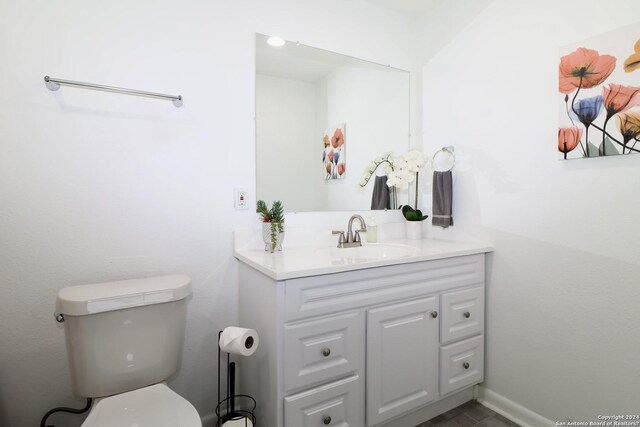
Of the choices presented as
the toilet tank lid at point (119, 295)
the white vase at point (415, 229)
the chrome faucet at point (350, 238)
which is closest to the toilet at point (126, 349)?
the toilet tank lid at point (119, 295)

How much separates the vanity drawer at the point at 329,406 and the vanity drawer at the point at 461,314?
54cm

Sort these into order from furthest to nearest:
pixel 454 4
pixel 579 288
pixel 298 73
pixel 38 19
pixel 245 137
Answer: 1. pixel 454 4
2. pixel 298 73
3. pixel 245 137
4. pixel 579 288
5. pixel 38 19

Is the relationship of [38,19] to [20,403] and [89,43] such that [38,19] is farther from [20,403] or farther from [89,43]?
[20,403]

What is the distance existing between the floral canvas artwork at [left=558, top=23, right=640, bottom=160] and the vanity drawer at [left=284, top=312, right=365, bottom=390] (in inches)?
48.5

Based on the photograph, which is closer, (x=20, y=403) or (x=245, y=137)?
(x=20, y=403)

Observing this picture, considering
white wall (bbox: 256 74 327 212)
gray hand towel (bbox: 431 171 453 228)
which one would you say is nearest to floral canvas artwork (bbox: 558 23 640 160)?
gray hand towel (bbox: 431 171 453 228)

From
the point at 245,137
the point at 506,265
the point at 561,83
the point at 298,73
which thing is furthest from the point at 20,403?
the point at 561,83

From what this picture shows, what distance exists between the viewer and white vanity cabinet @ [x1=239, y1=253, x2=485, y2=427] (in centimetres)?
121

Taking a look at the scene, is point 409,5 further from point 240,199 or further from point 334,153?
point 240,199

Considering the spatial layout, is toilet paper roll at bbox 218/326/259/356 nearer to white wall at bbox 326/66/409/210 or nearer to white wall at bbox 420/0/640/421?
white wall at bbox 326/66/409/210

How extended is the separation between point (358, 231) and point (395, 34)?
1.35m

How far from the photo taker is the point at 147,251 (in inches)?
57.9

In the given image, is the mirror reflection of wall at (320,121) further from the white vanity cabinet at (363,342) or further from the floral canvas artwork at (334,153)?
the white vanity cabinet at (363,342)

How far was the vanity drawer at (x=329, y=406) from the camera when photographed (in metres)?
1.21
